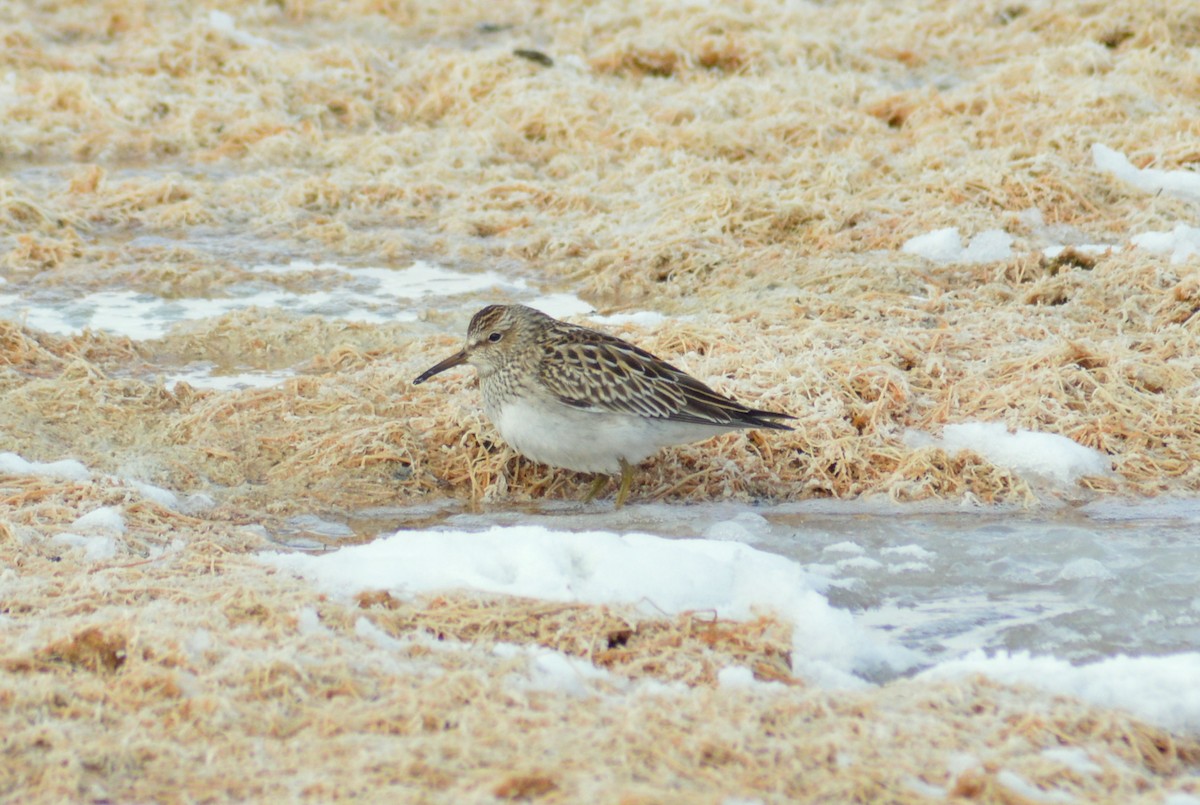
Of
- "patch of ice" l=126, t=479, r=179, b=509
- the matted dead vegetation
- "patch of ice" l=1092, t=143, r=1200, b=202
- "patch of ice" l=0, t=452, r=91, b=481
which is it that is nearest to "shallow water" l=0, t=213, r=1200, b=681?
the matted dead vegetation

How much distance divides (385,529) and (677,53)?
8.38 metres

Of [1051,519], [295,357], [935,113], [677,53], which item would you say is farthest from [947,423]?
[677,53]

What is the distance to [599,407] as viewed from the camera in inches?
256

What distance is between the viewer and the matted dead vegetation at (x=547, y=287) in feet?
13.1

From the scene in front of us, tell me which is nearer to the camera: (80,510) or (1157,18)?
(80,510)

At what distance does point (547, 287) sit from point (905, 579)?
4.43 meters

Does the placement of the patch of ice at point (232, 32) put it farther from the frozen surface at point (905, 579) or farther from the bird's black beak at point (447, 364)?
the frozen surface at point (905, 579)

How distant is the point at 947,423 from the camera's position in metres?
7.12

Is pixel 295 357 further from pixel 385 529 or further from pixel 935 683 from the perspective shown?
pixel 935 683

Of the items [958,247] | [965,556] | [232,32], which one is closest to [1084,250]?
[958,247]

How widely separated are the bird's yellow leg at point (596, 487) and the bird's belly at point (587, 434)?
385 millimetres

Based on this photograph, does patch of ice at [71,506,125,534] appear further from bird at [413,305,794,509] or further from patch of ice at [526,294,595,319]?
patch of ice at [526,294,595,319]

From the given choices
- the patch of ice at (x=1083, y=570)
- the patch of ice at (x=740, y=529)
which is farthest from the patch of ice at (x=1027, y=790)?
the patch of ice at (x=740, y=529)

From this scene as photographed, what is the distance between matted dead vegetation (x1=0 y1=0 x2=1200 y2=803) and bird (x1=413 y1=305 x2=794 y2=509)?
39cm
